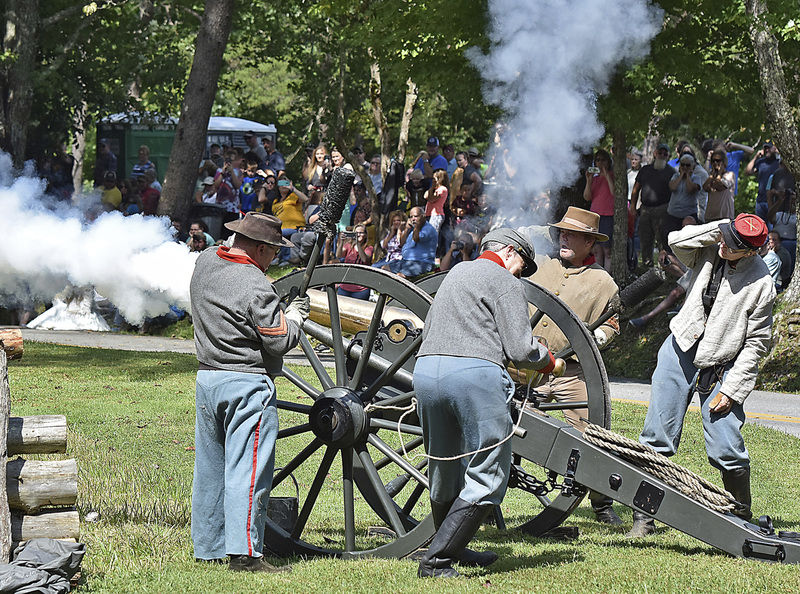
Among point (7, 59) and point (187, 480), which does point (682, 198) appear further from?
point (7, 59)

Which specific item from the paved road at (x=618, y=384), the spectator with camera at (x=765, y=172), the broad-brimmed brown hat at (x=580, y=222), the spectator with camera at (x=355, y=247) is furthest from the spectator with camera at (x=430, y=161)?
the broad-brimmed brown hat at (x=580, y=222)

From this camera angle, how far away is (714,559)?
5766 mm

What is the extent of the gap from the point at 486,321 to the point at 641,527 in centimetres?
198

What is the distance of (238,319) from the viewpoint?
548 centimetres

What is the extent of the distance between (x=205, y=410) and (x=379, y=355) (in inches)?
44.5

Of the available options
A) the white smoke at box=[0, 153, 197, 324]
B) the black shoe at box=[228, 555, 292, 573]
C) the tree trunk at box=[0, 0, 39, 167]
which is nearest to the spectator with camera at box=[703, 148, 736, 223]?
the white smoke at box=[0, 153, 197, 324]

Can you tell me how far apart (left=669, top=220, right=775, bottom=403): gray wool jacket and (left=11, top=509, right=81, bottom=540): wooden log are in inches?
132

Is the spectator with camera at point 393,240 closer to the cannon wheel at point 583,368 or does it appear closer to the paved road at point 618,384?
the paved road at point 618,384

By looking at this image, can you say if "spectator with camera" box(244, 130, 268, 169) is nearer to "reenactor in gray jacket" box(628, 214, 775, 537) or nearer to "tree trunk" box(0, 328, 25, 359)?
"reenactor in gray jacket" box(628, 214, 775, 537)

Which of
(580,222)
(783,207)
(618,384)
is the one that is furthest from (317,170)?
(580,222)

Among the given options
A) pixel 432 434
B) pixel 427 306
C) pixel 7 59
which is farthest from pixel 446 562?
pixel 7 59

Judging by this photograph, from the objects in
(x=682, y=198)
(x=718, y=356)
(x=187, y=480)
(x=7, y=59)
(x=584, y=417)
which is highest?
(x=7, y=59)

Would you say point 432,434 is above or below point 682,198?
below

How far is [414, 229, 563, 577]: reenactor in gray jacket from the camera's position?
5266 mm
